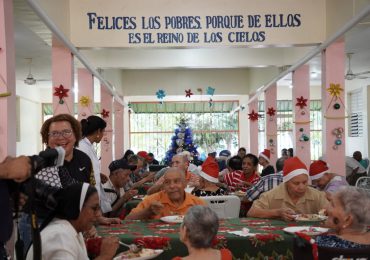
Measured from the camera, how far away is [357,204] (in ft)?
8.52

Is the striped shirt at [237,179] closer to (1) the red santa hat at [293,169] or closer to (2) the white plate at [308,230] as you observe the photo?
(1) the red santa hat at [293,169]

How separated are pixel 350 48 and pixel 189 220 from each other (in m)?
8.89

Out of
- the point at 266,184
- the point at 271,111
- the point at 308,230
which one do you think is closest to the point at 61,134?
the point at 308,230

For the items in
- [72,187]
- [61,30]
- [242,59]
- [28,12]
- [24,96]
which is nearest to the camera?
[72,187]

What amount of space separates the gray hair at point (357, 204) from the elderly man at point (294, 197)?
5.06 ft

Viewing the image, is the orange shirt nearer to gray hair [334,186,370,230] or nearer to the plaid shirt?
the plaid shirt

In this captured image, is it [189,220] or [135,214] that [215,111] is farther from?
[189,220]

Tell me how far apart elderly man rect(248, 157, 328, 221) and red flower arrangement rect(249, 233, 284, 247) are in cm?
90

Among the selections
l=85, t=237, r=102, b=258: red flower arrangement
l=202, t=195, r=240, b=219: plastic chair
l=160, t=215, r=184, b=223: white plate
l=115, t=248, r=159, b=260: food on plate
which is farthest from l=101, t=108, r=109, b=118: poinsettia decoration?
l=115, t=248, r=159, b=260: food on plate

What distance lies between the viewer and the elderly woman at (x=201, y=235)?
2.42 meters

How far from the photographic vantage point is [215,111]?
20.3m

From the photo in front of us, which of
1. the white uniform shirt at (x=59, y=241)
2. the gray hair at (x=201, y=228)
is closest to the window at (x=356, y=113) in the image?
the gray hair at (x=201, y=228)

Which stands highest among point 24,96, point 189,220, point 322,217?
point 24,96

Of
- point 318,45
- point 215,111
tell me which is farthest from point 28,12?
point 215,111
